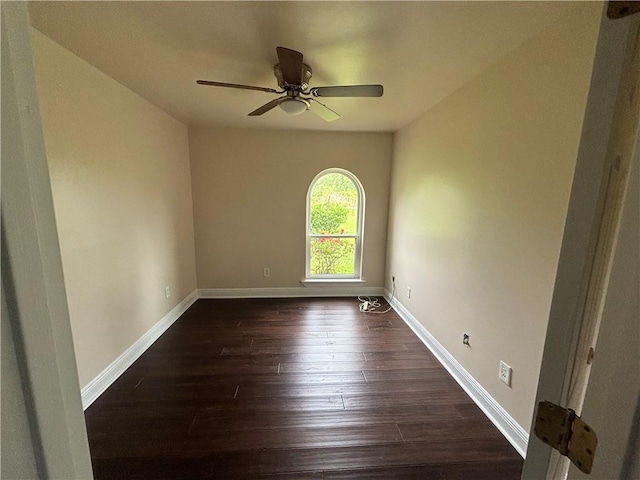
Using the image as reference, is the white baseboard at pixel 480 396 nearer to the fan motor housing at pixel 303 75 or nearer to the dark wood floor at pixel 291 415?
the dark wood floor at pixel 291 415

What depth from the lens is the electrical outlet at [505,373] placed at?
1773 mm

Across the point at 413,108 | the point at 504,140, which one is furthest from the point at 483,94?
the point at 413,108

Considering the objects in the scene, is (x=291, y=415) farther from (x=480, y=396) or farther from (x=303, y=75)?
(x=303, y=75)

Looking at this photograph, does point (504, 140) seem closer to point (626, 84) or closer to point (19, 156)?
point (626, 84)

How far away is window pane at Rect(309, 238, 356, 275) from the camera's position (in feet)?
14.0

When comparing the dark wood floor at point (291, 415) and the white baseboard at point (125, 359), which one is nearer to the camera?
the dark wood floor at point (291, 415)

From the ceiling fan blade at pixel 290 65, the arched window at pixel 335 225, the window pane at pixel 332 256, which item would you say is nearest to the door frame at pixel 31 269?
the ceiling fan blade at pixel 290 65

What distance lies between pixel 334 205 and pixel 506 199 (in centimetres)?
260

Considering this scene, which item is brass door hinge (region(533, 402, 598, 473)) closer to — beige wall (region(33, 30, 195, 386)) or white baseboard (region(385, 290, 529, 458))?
white baseboard (region(385, 290, 529, 458))

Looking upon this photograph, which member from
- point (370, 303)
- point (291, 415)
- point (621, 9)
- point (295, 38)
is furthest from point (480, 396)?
point (295, 38)

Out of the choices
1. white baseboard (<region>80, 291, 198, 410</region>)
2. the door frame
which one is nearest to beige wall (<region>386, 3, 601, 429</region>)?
the door frame

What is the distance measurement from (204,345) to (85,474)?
7.67 feet

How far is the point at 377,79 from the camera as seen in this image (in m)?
2.18

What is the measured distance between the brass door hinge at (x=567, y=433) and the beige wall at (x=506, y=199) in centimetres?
115
